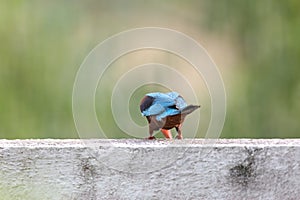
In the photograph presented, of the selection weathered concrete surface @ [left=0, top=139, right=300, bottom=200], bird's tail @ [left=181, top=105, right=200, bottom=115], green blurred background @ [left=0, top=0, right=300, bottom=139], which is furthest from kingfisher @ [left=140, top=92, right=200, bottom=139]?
green blurred background @ [left=0, top=0, right=300, bottom=139]

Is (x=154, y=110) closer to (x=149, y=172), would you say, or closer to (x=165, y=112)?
(x=165, y=112)

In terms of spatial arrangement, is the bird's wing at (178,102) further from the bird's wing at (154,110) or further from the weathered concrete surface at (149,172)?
the weathered concrete surface at (149,172)

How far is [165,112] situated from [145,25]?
172 centimetres

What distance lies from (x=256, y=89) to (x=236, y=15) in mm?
312

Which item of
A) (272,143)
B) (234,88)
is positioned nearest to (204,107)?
(272,143)

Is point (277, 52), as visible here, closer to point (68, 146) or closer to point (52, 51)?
point (52, 51)

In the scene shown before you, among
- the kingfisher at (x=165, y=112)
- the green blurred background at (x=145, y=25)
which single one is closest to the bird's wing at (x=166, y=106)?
the kingfisher at (x=165, y=112)

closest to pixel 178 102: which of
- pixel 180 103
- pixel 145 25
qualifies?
pixel 180 103

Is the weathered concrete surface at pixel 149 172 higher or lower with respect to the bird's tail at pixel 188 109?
lower

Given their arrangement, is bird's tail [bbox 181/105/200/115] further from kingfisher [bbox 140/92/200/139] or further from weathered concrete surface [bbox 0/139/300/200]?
weathered concrete surface [bbox 0/139/300/200]

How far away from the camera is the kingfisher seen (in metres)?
1.15

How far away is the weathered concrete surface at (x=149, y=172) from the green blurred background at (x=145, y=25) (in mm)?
1730

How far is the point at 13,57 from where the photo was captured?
9.41 ft

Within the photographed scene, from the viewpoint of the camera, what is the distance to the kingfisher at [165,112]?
1146 mm
